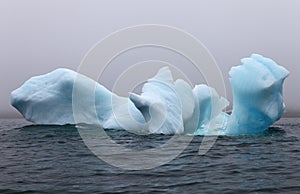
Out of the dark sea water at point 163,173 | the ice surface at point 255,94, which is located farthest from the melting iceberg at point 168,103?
the dark sea water at point 163,173

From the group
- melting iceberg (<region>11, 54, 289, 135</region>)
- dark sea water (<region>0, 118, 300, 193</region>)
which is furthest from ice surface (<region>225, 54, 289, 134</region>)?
dark sea water (<region>0, 118, 300, 193</region>)

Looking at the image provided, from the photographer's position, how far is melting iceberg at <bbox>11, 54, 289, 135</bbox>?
1839 cm

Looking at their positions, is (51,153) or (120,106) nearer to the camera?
(51,153)

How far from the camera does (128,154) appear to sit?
11.8m

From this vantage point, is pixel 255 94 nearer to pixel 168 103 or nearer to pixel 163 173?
pixel 168 103

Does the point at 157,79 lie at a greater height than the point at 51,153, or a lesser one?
greater

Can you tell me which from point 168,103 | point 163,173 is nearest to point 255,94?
point 168,103

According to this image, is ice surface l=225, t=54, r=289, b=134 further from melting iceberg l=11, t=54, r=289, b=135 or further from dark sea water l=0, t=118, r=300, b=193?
dark sea water l=0, t=118, r=300, b=193

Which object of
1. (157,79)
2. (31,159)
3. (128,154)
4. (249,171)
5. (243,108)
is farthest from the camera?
(157,79)

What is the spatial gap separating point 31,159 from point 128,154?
3055mm

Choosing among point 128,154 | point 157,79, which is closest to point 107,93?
point 157,79

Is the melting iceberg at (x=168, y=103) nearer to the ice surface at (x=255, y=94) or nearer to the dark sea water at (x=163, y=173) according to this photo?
the ice surface at (x=255, y=94)

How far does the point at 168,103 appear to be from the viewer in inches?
770

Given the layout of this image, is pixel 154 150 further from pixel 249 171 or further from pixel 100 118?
pixel 100 118
